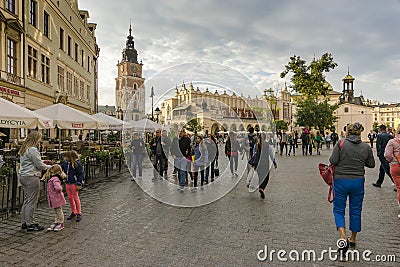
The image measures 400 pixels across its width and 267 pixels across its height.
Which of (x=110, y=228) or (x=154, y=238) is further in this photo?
(x=110, y=228)

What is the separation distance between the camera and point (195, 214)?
7383 millimetres

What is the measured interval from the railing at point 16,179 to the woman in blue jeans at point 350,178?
604 cm

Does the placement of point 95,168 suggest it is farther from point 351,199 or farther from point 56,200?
point 351,199

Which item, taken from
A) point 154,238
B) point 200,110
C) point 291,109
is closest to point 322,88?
point 291,109

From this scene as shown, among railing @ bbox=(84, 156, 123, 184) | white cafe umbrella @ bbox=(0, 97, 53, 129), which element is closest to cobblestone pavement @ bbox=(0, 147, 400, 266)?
white cafe umbrella @ bbox=(0, 97, 53, 129)

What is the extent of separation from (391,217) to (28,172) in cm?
711

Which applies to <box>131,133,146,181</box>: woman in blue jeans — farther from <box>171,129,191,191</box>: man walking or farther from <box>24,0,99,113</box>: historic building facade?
<box>24,0,99,113</box>: historic building facade

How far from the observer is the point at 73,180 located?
715cm

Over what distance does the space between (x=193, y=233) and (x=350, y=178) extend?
2.74 m

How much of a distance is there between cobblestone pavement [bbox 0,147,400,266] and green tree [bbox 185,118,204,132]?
3.98 metres

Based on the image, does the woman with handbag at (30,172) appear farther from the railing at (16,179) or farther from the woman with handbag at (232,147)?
the woman with handbag at (232,147)

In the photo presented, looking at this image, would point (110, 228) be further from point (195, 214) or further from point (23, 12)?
point (23, 12)

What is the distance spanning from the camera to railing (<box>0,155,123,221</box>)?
7.48m

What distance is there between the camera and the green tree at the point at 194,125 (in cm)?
1238
